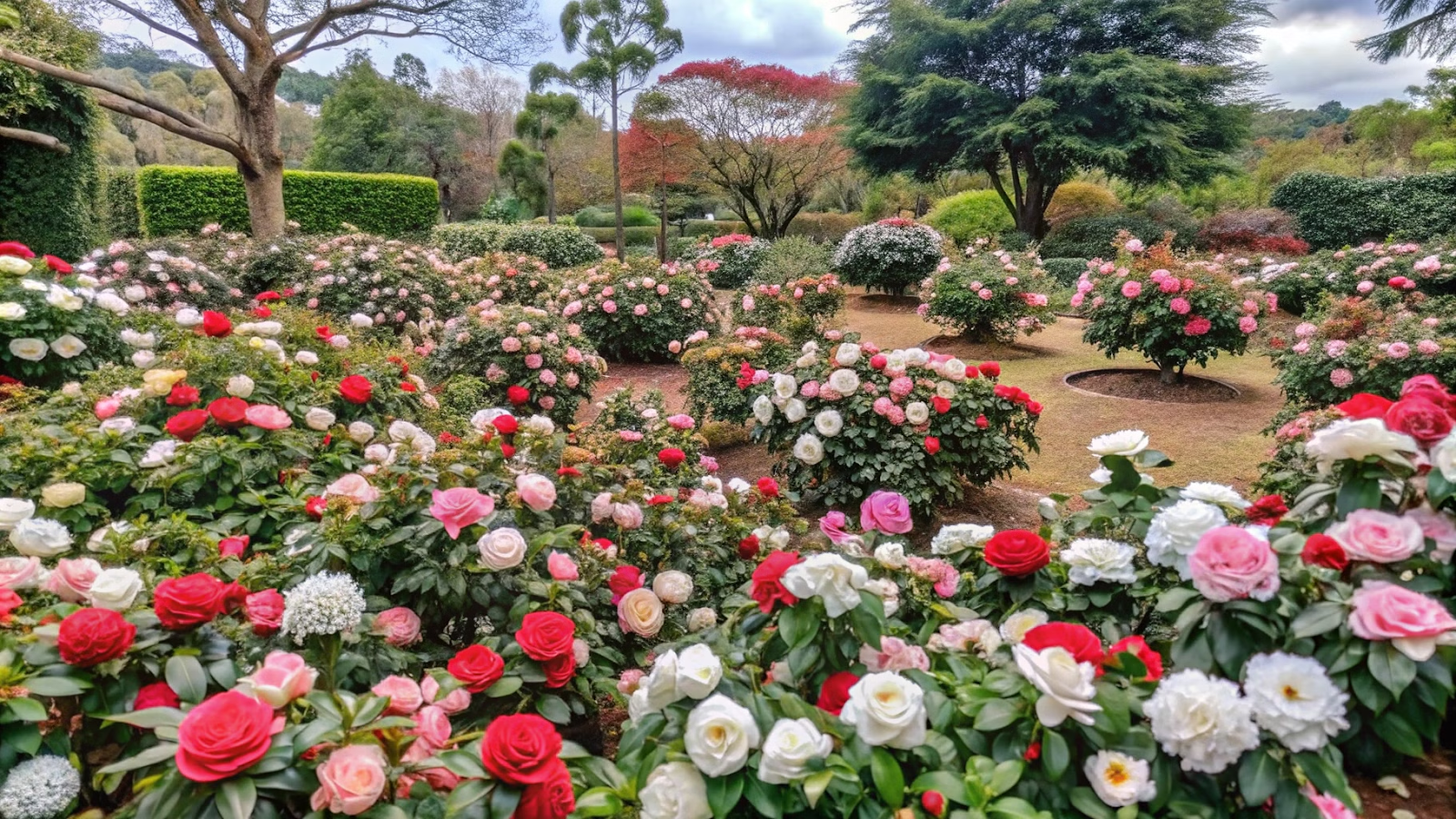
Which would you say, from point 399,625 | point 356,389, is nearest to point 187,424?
point 356,389

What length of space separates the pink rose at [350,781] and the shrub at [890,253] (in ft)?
39.5

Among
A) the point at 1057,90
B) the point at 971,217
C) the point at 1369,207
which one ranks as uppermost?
the point at 1057,90

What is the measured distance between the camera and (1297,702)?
1018mm

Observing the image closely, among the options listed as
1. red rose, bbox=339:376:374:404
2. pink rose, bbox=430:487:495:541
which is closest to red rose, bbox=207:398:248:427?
red rose, bbox=339:376:374:404

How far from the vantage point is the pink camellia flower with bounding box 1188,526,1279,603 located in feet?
3.49

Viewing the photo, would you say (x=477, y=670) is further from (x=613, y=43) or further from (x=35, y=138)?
(x=613, y=43)

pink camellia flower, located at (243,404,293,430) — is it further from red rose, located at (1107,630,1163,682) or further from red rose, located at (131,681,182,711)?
red rose, located at (1107,630,1163,682)

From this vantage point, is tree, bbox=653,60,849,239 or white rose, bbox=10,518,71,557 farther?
tree, bbox=653,60,849,239

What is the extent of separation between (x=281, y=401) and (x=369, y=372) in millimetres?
550

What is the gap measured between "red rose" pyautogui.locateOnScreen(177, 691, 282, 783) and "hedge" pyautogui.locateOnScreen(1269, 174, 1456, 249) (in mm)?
17301

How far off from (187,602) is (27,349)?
3314 mm

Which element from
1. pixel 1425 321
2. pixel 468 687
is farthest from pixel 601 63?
pixel 468 687

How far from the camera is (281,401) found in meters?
2.93

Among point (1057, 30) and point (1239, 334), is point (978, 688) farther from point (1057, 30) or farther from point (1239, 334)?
point (1057, 30)
